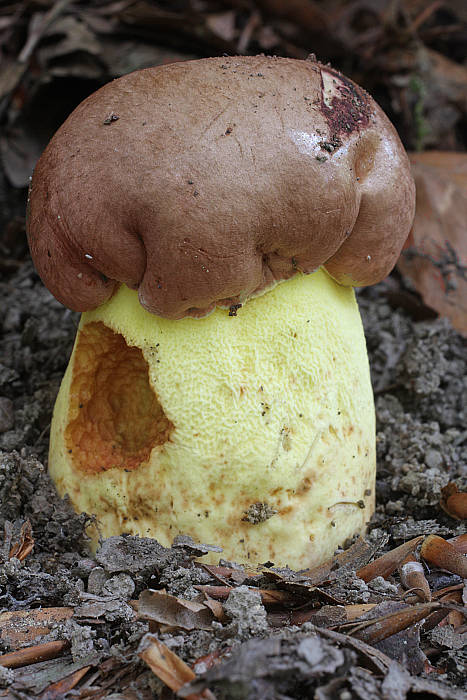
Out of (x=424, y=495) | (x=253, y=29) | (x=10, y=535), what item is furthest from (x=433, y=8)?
(x=10, y=535)

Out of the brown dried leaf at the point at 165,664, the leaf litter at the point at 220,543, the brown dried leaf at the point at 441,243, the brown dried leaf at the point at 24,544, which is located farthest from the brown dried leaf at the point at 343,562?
the brown dried leaf at the point at 441,243

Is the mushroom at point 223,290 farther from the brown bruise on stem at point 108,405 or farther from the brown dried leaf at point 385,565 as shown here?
the brown dried leaf at point 385,565

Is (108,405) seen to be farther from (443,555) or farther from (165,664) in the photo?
(443,555)


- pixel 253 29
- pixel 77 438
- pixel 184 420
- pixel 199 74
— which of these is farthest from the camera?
pixel 253 29

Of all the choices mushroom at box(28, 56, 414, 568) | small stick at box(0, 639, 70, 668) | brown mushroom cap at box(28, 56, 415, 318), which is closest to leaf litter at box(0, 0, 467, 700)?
small stick at box(0, 639, 70, 668)

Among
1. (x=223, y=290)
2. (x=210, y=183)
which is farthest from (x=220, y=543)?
(x=210, y=183)

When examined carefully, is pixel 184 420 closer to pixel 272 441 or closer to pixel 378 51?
pixel 272 441

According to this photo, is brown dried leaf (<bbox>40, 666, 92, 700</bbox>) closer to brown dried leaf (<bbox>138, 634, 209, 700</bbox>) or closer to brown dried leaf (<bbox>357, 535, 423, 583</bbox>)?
brown dried leaf (<bbox>138, 634, 209, 700</bbox>)
